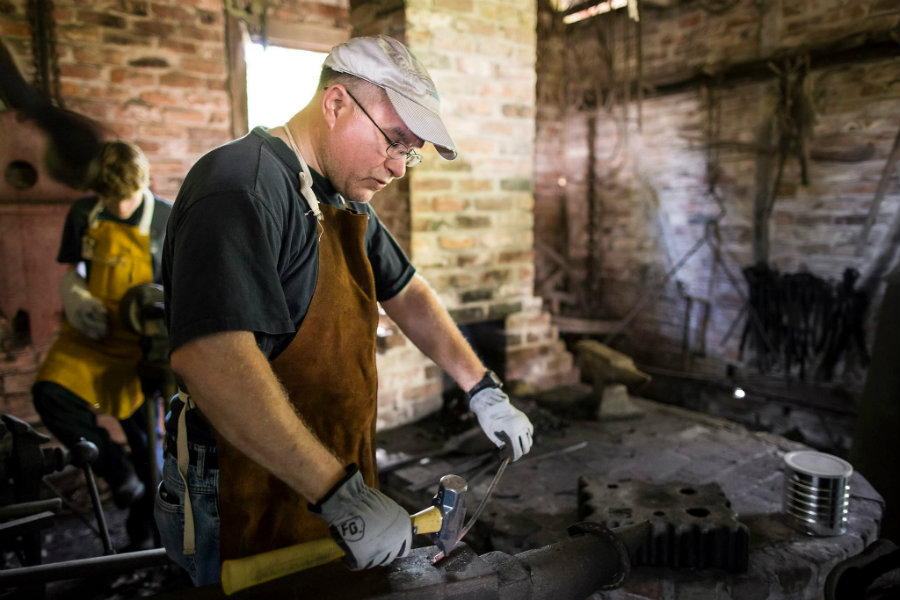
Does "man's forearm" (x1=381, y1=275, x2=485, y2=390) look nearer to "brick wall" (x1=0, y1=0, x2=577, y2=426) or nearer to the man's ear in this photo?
the man's ear

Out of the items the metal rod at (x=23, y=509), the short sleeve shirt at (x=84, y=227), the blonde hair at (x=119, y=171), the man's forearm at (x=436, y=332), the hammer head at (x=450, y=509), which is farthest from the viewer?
the short sleeve shirt at (x=84, y=227)

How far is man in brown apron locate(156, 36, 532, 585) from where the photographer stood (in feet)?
4.19

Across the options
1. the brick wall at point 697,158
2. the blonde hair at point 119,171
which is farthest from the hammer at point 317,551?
the brick wall at point 697,158

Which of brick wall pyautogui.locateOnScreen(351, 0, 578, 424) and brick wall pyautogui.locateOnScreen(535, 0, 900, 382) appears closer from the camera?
brick wall pyautogui.locateOnScreen(351, 0, 578, 424)

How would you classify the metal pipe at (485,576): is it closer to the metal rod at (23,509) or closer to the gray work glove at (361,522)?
the gray work glove at (361,522)

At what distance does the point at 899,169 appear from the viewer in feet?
15.0

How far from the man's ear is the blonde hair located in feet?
6.05

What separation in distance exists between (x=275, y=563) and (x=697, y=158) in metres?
5.87

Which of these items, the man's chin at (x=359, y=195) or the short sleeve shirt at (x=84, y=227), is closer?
the man's chin at (x=359, y=195)

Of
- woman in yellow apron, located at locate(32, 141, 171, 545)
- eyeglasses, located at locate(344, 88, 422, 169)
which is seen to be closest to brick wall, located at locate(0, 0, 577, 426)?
woman in yellow apron, located at locate(32, 141, 171, 545)

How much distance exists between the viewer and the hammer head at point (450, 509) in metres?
1.49

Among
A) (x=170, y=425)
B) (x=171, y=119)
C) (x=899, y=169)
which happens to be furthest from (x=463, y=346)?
(x=899, y=169)

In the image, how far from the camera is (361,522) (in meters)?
1.31

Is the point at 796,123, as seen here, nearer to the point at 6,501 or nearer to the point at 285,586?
the point at 285,586
